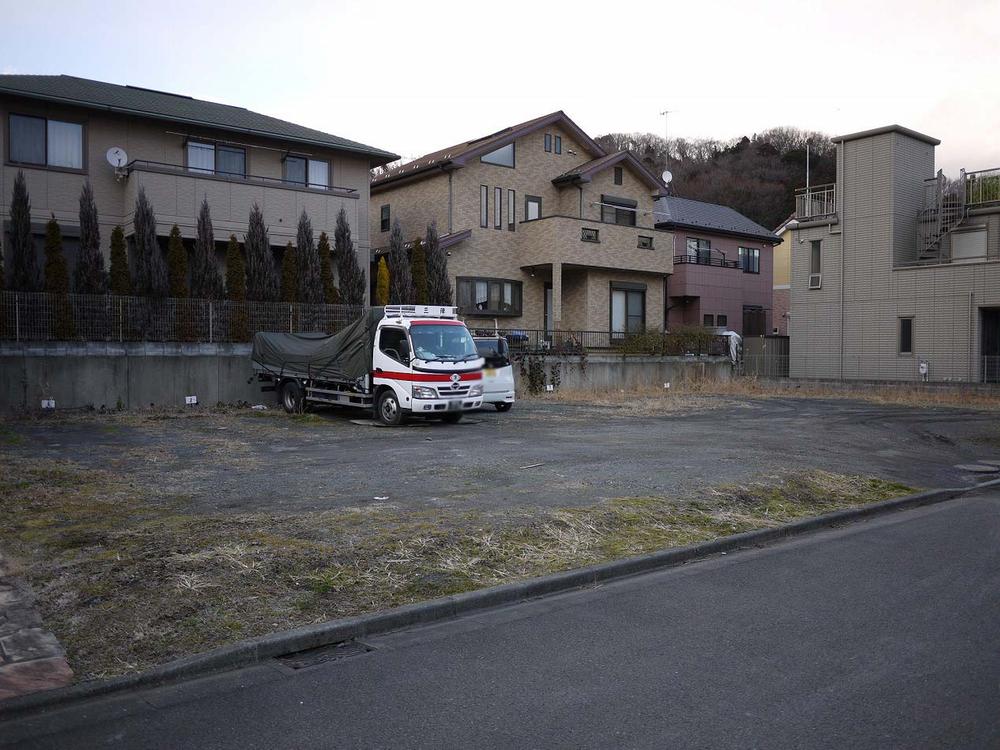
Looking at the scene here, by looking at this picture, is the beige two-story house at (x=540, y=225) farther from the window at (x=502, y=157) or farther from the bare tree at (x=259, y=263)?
the bare tree at (x=259, y=263)

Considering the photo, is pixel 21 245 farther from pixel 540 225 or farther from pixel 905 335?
pixel 905 335

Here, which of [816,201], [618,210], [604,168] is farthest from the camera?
[618,210]

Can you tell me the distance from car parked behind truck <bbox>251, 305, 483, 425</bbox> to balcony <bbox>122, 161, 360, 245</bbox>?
6.74 m

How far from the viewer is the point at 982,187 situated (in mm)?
31906

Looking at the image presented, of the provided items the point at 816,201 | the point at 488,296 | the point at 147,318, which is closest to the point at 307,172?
the point at 488,296

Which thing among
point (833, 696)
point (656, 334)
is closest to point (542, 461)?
point (833, 696)

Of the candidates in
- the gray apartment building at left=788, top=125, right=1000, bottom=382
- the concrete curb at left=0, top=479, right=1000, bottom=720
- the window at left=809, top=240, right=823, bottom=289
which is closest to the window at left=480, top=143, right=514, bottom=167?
the gray apartment building at left=788, top=125, right=1000, bottom=382

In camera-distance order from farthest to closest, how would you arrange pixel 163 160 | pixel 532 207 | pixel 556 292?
1. pixel 532 207
2. pixel 556 292
3. pixel 163 160

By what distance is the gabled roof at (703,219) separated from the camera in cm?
4138

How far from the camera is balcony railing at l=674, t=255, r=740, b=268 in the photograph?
4156 centimetres

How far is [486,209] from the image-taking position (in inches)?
1277

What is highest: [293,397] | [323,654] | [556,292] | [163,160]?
[163,160]

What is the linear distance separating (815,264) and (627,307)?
8029 millimetres

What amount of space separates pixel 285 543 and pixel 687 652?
373cm
